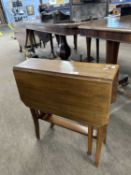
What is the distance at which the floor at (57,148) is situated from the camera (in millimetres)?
1326

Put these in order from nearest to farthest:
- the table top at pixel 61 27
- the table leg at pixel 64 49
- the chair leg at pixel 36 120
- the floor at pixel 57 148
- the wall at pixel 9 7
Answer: the floor at pixel 57 148 → the chair leg at pixel 36 120 → the table top at pixel 61 27 → the table leg at pixel 64 49 → the wall at pixel 9 7

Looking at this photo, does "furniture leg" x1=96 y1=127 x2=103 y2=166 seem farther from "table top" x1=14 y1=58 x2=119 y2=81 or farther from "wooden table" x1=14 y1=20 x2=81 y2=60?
"wooden table" x1=14 y1=20 x2=81 y2=60

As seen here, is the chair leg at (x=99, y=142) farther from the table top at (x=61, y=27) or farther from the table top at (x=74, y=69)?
the table top at (x=61, y=27)

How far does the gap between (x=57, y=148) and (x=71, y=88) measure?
2.51 ft

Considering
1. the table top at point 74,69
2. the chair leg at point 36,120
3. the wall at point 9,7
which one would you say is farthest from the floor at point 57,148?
the wall at point 9,7

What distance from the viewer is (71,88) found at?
3.34 ft

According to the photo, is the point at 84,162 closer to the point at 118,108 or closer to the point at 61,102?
the point at 61,102

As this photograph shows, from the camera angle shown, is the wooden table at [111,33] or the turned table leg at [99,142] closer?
the turned table leg at [99,142]

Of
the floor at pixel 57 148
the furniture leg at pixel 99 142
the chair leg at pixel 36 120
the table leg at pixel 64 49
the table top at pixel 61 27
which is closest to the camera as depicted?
the furniture leg at pixel 99 142

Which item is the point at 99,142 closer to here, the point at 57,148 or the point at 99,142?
the point at 99,142

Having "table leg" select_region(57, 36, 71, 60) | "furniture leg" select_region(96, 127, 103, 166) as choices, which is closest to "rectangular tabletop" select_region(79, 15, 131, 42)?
"furniture leg" select_region(96, 127, 103, 166)

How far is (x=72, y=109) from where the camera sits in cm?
111

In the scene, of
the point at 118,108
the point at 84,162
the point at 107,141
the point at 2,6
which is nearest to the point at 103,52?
the point at 118,108

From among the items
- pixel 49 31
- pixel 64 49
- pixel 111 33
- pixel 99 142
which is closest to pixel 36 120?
pixel 99 142
